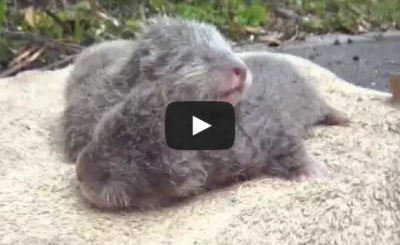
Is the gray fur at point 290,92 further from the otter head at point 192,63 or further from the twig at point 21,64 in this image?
the twig at point 21,64

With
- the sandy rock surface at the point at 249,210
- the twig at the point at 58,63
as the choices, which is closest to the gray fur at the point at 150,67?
the sandy rock surface at the point at 249,210

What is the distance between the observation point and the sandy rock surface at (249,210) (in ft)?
3.86

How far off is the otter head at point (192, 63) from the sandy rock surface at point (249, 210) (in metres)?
0.17

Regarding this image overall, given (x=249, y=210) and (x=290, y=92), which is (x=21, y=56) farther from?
(x=249, y=210)

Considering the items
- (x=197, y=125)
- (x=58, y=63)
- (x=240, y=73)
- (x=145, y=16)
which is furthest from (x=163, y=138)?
(x=145, y=16)

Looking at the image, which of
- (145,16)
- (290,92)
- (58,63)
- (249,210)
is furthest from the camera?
(145,16)

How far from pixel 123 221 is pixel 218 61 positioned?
0.30m

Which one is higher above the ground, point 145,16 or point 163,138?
point 163,138

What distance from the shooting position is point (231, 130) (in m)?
1.29

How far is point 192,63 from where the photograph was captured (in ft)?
4.23

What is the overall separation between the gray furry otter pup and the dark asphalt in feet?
3.20

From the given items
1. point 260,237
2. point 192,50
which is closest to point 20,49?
point 192,50
